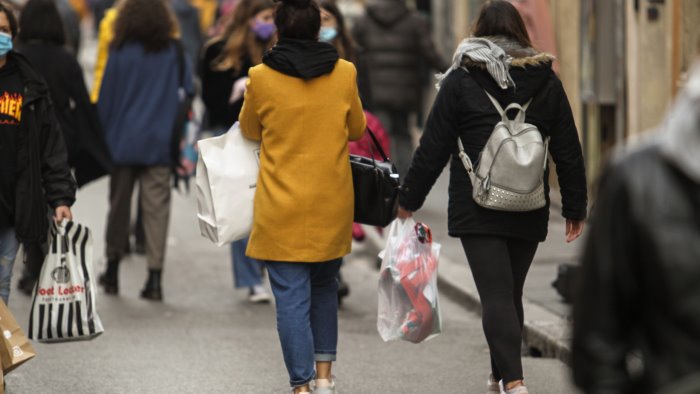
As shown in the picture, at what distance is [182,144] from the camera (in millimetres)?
10414

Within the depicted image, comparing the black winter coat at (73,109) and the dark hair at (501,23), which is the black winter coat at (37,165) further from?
the black winter coat at (73,109)

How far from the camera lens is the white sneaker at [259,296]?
9859 millimetres

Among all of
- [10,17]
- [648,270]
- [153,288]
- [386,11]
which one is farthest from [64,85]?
[648,270]

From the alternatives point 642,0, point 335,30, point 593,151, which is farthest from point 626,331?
point 593,151

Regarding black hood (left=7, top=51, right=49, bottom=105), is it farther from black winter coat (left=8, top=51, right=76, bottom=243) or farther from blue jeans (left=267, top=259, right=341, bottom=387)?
blue jeans (left=267, top=259, right=341, bottom=387)

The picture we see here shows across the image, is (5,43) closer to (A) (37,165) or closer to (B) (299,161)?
(A) (37,165)

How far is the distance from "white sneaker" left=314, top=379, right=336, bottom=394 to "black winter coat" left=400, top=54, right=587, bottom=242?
857 millimetres

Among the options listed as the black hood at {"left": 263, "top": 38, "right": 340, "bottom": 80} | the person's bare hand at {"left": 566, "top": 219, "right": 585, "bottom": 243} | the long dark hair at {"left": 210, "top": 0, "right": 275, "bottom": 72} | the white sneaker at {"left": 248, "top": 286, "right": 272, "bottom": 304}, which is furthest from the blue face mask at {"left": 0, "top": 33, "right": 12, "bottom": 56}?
the white sneaker at {"left": 248, "top": 286, "right": 272, "bottom": 304}

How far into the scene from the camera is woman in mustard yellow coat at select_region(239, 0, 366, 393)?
6.17m

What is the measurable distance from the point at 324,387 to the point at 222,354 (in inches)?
68.8

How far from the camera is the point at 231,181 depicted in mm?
6379

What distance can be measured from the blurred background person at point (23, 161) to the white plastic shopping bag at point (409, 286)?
1463mm

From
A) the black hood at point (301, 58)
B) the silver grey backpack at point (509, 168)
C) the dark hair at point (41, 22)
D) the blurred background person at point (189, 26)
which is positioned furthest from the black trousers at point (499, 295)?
the blurred background person at point (189, 26)

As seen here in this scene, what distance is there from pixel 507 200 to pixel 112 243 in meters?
4.65
